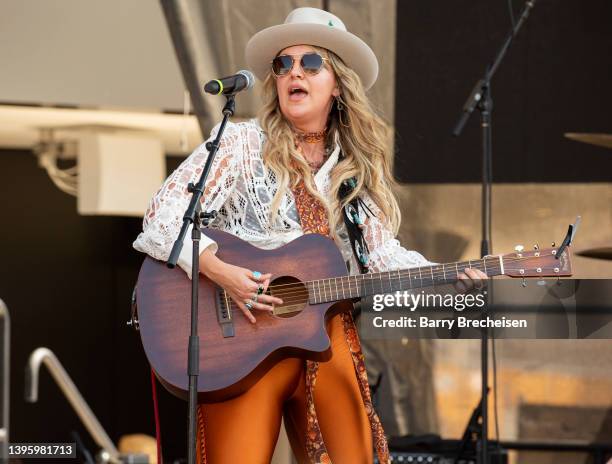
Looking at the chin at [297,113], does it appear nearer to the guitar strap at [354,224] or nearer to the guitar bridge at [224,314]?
the guitar strap at [354,224]

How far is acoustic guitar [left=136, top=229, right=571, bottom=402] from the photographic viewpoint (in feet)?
10.9

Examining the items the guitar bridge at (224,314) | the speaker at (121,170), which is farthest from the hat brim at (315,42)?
the speaker at (121,170)

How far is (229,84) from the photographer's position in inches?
132

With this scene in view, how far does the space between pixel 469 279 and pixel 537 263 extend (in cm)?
23

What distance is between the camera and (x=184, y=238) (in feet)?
11.0

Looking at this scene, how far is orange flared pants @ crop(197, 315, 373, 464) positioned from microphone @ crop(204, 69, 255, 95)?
78cm

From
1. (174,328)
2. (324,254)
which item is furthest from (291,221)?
(174,328)

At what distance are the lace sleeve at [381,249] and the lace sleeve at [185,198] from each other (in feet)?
1.50

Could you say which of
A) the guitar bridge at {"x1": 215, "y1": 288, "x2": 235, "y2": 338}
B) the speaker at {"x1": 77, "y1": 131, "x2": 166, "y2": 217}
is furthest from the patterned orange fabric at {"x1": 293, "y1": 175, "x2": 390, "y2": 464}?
the speaker at {"x1": 77, "y1": 131, "x2": 166, "y2": 217}

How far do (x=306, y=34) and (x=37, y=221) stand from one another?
171 inches

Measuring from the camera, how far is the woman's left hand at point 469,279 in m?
3.45

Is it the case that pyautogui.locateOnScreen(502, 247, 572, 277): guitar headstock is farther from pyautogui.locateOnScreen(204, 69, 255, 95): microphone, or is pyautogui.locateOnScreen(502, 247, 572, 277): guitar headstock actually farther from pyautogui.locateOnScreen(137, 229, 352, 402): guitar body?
pyautogui.locateOnScreen(204, 69, 255, 95): microphone

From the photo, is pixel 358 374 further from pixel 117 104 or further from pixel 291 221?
pixel 117 104

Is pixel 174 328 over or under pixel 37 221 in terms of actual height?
under
